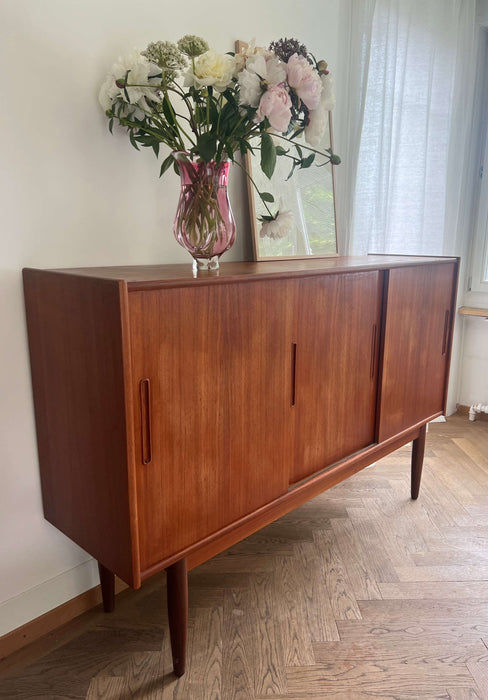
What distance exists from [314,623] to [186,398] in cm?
87

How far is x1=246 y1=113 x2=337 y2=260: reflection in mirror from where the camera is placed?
6.48ft

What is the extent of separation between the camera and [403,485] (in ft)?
8.11

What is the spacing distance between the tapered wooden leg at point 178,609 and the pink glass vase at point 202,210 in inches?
31.1

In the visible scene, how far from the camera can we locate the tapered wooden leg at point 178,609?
135 centimetres

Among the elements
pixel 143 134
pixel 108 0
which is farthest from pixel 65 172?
pixel 108 0

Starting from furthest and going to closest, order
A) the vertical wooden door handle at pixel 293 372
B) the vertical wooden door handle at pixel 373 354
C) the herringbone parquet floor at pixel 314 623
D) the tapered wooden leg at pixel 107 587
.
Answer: the vertical wooden door handle at pixel 373 354, the tapered wooden leg at pixel 107 587, the vertical wooden door handle at pixel 293 372, the herringbone parquet floor at pixel 314 623

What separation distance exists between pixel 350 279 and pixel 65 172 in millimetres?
867

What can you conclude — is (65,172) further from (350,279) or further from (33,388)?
(350,279)

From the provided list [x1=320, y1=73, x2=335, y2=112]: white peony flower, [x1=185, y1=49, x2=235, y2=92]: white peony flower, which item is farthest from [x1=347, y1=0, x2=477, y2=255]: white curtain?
[x1=185, y1=49, x2=235, y2=92]: white peony flower

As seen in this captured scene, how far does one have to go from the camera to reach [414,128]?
106 inches

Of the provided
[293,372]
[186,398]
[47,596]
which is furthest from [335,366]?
[47,596]

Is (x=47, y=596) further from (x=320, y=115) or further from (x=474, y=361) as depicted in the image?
(x=474, y=361)

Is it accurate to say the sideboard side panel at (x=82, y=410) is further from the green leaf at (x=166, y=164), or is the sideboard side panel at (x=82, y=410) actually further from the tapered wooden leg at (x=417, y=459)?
the tapered wooden leg at (x=417, y=459)

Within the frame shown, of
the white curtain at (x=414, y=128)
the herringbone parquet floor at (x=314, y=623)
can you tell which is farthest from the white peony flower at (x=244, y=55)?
the herringbone parquet floor at (x=314, y=623)
